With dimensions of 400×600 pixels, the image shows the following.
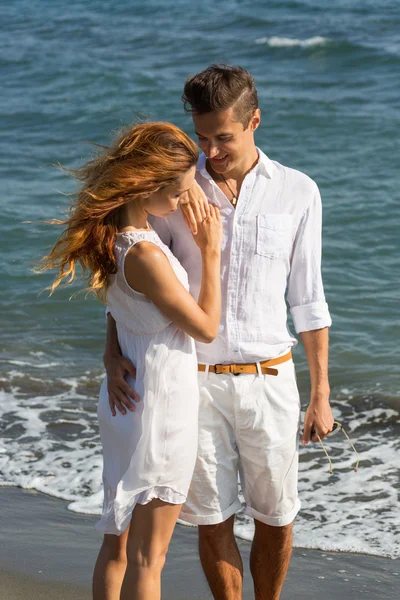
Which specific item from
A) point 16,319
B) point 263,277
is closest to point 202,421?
point 263,277

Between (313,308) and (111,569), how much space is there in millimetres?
1090

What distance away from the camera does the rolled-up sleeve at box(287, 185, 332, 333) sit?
126 inches

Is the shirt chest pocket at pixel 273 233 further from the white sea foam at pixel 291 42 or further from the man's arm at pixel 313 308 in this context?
the white sea foam at pixel 291 42

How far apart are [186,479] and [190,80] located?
1260 millimetres

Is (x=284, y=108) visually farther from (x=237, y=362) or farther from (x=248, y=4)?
(x=237, y=362)

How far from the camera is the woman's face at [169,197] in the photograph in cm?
285

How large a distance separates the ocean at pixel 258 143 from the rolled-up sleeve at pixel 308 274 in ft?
4.92

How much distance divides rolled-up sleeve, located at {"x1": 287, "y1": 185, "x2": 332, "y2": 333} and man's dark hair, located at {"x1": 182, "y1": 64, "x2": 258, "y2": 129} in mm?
394

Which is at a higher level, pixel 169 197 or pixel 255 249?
pixel 169 197

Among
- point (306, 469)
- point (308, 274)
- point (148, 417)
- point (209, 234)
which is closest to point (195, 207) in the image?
point (209, 234)

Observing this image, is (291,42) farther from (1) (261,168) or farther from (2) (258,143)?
(1) (261,168)

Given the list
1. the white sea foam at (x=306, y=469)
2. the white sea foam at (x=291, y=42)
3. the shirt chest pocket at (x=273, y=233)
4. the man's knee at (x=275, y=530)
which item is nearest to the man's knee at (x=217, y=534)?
the man's knee at (x=275, y=530)

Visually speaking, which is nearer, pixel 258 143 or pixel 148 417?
pixel 148 417

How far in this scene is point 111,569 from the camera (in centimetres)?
293
